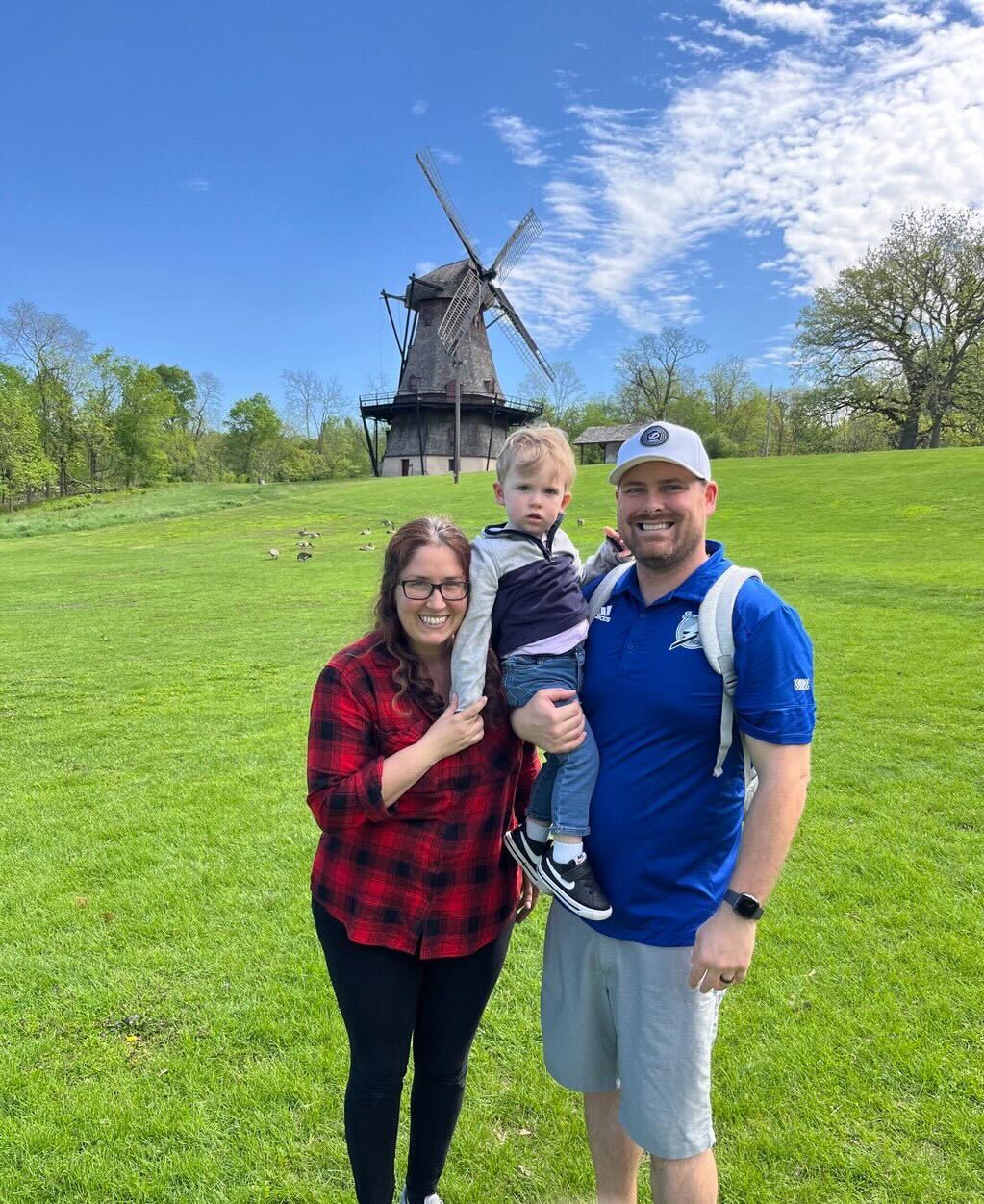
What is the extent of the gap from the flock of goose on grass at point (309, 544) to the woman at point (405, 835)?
1892 cm

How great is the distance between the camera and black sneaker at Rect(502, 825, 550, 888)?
2035 mm

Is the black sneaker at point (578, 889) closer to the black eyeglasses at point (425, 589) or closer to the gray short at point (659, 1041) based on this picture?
the gray short at point (659, 1041)

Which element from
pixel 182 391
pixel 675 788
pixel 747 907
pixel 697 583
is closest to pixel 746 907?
pixel 747 907

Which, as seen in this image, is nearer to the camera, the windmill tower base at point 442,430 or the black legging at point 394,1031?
the black legging at point 394,1031

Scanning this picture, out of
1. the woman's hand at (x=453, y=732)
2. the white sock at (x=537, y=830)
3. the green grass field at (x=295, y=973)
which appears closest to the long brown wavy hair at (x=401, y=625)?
the woman's hand at (x=453, y=732)

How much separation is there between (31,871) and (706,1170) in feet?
13.9

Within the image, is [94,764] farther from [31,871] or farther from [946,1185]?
[946,1185]

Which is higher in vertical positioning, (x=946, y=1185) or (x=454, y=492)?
(x=454, y=492)

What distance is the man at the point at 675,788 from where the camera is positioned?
1727mm

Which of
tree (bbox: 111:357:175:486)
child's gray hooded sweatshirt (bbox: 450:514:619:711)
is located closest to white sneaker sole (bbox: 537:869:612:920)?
child's gray hooded sweatshirt (bbox: 450:514:619:711)

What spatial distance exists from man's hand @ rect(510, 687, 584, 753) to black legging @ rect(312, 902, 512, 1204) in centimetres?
70

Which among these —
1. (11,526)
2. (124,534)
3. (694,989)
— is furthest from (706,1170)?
(11,526)

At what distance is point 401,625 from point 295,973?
234 cm

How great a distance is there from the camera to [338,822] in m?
1.89
